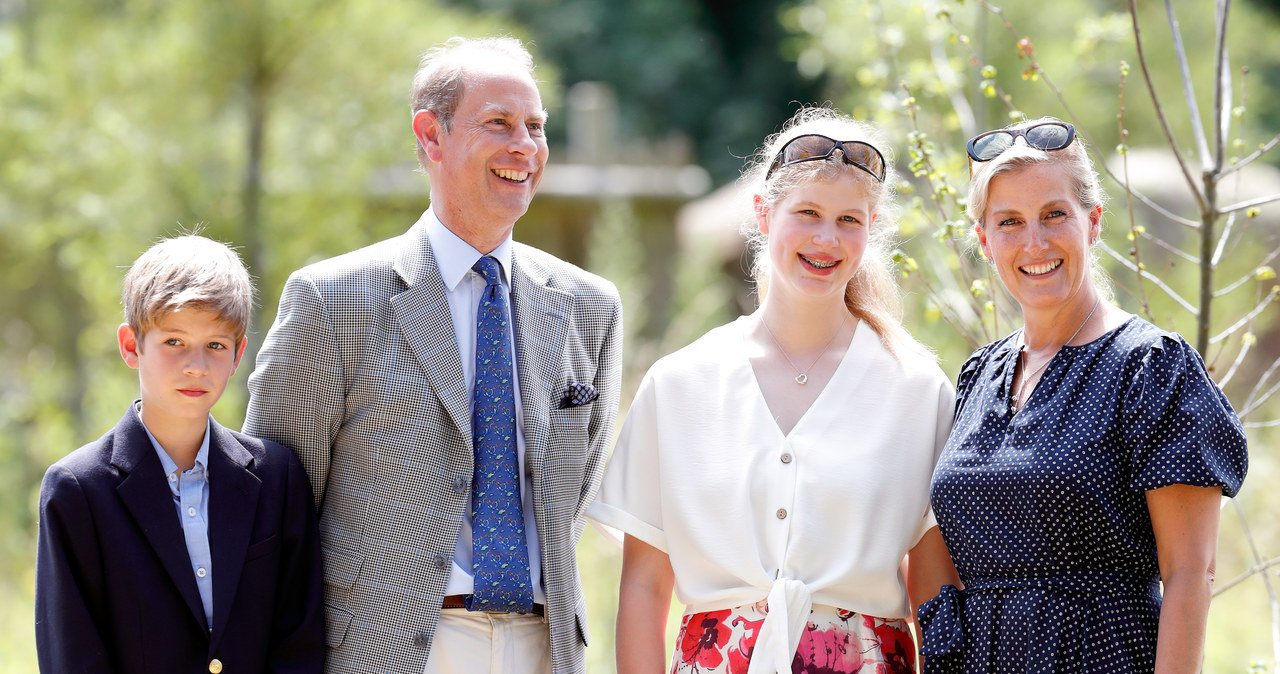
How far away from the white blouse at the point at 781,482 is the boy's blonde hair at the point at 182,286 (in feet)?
2.81

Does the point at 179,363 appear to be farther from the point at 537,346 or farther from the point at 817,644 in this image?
the point at 817,644

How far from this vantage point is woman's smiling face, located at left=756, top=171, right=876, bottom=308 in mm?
2500

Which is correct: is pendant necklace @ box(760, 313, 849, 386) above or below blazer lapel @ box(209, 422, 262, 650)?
above

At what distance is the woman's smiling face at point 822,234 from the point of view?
→ 8.20ft

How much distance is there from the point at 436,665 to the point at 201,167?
→ 607cm

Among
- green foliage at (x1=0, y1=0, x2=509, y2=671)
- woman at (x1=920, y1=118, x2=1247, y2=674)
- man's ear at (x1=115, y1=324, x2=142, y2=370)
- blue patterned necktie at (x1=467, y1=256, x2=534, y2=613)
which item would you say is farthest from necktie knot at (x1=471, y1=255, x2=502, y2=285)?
green foliage at (x1=0, y1=0, x2=509, y2=671)

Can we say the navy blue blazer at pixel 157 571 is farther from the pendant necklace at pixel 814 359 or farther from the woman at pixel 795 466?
the pendant necklace at pixel 814 359

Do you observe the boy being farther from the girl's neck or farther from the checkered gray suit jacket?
the girl's neck

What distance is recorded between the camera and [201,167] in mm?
7754

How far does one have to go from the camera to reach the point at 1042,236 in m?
2.31

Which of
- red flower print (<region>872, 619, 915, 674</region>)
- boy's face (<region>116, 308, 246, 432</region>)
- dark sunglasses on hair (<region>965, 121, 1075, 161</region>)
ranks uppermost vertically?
dark sunglasses on hair (<region>965, 121, 1075, 161</region>)

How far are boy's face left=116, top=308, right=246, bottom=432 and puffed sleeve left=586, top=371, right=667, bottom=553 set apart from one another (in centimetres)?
82

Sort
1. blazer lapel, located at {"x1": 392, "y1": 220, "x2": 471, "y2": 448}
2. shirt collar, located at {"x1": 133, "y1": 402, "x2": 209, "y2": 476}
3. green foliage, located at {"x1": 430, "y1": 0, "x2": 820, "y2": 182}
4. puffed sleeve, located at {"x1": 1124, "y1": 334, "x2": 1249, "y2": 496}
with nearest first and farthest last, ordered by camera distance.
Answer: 1. puffed sleeve, located at {"x1": 1124, "y1": 334, "x2": 1249, "y2": 496}
2. shirt collar, located at {"x1": 133, "y1": 402, "x2": 209, "y2": 476}
3. blazer lapel, located at {"x1": 392, "y1": 220, "x2": 471, "y2": 448}
4. green foliage, located at {"x1": 430, "y1": 0, "x2": 820, "y2": 182}

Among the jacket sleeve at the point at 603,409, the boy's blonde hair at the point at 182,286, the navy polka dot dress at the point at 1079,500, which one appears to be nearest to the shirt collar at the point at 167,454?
the boy's blonde hair at the point at 182,286
